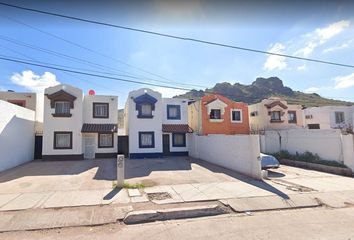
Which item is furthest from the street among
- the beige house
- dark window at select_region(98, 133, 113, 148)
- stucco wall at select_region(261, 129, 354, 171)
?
the beige house

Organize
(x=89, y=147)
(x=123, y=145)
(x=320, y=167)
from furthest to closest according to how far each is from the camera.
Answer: (x=123, y=145) → (x=89, y=147) → (x=320, y=167)

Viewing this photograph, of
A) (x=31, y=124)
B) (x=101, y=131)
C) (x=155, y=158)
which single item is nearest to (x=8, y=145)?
(x=31, y=124)

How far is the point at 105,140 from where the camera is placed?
21953mm

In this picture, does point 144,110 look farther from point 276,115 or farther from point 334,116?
point 334,116

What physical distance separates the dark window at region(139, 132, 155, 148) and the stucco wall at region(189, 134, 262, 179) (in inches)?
174

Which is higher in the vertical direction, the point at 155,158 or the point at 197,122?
the point at 197,122

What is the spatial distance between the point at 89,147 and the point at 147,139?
559cm

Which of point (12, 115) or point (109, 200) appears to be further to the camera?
point (12, 115)

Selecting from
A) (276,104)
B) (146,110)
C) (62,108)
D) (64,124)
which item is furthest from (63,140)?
(276,104)

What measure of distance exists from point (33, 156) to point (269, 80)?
78.3 meters

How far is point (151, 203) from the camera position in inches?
317

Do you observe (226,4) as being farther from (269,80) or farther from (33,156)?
(269,80)

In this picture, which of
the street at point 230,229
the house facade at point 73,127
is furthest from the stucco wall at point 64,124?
the street at point 230,229

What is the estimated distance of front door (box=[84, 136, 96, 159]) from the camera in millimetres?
21562
